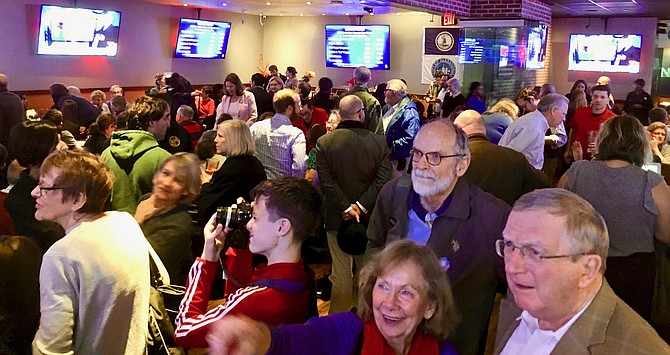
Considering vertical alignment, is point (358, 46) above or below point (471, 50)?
above

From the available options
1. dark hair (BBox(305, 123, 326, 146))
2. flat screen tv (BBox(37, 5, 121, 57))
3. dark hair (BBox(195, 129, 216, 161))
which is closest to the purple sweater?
dark hair (BBox(195, 129, 216, 161))

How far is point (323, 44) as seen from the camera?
14523mm

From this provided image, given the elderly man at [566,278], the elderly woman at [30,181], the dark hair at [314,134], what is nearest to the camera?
the elderly man at [566,278]

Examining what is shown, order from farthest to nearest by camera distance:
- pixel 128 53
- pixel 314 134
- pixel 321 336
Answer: pixel 128 53, pixel 314 134, pixel 321 336

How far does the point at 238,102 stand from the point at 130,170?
329 cm

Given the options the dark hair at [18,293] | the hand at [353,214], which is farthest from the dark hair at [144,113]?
the dark hair at [18,293]

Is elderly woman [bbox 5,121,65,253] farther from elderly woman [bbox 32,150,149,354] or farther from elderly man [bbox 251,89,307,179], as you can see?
elderly man [bbox 251,89,307,179]

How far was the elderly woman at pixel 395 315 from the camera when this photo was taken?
1666mm

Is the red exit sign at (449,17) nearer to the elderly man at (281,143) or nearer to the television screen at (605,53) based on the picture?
the elderly man at (281,143)

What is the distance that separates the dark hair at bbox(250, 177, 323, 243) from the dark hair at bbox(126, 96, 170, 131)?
6.72 ft

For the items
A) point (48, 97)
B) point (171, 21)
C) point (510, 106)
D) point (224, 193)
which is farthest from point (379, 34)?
point (224, 193)

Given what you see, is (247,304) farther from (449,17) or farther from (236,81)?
(449,17)

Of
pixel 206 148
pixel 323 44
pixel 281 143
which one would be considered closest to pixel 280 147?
pixel 281 143

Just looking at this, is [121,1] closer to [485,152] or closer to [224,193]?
[224,193]
